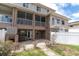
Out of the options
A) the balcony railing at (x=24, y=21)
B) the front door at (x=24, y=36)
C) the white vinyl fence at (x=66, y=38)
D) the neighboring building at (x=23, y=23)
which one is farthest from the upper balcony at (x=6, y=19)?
the white vinyl fence at (x=66, y=38)

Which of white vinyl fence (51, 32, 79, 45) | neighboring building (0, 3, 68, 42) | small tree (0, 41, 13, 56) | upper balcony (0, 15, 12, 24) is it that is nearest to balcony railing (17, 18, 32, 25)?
neighboring building (0, 3, 68, 42)

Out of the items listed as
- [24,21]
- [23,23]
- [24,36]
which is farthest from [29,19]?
[24,36]

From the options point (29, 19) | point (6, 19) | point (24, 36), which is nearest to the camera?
point (24, 36)

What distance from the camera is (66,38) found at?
340 inches

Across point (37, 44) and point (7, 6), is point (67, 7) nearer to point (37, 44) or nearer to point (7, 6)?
point (37, 44)

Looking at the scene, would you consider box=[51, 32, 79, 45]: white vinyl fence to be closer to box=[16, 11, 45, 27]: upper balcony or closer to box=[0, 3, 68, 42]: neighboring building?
box=[0, 3, 68, 42]: neighboring building

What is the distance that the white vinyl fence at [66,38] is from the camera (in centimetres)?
825

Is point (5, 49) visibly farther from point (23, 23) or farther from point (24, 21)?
point (24, 21)

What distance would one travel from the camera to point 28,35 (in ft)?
28.3

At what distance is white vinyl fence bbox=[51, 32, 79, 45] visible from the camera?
8250mm

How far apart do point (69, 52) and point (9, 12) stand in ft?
17.6

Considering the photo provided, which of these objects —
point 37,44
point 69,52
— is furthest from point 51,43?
point 69,52

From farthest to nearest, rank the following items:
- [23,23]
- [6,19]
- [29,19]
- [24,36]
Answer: [29,19] → [23,23] → [6,19] → [24,36]

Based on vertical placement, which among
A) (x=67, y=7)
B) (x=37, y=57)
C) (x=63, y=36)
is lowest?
(x=37, y=57)
